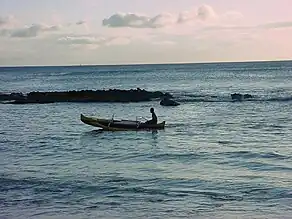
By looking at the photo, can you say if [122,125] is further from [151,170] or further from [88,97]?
[88,97]

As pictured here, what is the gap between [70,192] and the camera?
59.3 ft

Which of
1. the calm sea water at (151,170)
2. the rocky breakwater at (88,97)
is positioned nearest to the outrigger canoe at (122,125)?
the calm sea water at (151,170)

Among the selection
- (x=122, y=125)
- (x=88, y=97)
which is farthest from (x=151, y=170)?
(x=88, y=97)

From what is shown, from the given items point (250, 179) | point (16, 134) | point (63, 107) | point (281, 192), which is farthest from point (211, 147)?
point (63, 107)

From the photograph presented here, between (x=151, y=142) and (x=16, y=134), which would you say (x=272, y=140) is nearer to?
Answer: (x=151, y=142)

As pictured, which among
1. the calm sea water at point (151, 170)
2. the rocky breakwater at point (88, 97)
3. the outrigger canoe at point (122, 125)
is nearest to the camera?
the calm sea water at point (151, 170)

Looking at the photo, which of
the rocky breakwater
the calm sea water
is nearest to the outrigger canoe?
the calm sea water

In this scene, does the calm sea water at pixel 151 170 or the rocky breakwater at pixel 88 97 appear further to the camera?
the rocky breakwater at pixel 88 97

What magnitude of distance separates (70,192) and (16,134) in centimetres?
1722

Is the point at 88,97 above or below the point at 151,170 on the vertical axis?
above

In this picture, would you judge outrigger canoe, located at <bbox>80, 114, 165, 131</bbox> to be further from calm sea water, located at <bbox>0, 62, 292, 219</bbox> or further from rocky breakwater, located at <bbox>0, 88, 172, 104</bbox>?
rocky breakwater, located at <bbox>0, 88, 172, 104</bbox>

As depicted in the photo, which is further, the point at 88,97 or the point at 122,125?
the point at 88,97

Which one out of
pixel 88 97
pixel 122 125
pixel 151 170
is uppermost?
pixel 88 97

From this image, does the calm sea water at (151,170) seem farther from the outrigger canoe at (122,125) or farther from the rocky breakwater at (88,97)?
the rocky breakwater at (88,97)
